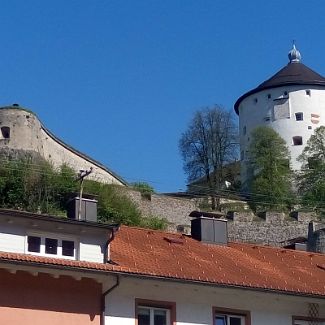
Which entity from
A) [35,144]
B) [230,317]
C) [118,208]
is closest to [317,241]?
[118,208]

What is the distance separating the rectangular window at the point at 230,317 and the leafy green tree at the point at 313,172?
193 feet

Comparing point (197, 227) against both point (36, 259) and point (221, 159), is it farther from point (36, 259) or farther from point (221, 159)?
point (221, 159)

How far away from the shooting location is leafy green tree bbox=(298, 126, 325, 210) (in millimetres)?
84312

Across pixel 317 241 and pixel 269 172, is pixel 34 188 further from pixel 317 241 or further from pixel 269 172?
pixel 269 172

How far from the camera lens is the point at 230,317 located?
22.9 meters

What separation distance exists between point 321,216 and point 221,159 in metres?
15.5

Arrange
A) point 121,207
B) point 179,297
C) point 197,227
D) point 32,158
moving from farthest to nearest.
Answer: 1. point 32,158
2. point 121,207
3. point 197,227
4. point 179,297

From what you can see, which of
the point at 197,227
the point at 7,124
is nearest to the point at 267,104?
the point at 7,124

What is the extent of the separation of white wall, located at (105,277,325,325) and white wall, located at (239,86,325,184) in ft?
221

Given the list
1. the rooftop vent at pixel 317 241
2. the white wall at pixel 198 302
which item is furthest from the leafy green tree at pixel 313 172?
the white wall at pixel 198 302

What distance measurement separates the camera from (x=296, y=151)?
91438 mm

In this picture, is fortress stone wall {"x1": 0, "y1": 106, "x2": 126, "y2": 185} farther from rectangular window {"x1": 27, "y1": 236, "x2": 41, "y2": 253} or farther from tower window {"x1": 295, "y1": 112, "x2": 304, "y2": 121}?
rectangular window {"x1": 27, "y1": 236, "x2": 41, "y2": 253}

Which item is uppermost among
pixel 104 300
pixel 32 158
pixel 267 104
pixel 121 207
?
pixel 267 104

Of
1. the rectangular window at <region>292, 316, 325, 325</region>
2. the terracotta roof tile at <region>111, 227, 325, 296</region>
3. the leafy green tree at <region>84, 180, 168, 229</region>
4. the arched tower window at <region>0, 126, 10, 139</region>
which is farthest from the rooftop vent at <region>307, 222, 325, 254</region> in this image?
the arched tower window at <region>0, 126, 10, 139</region>
